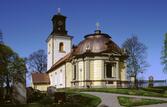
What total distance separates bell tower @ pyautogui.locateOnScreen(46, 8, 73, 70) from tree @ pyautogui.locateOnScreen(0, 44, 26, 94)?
31.7 meters

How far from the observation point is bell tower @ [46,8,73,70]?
229 ft

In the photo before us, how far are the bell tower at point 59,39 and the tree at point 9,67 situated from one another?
3167cm

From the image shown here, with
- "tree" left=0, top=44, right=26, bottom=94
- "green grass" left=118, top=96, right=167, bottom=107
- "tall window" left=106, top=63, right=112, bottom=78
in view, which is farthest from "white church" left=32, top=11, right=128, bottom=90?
"green grass" left=118, top=96, right=167, bottom=107

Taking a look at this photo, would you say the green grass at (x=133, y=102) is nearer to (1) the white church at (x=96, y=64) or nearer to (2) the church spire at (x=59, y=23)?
(1) the white church at (x=96, y=64)

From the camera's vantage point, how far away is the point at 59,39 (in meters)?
69.9

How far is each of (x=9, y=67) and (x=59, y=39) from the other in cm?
3586

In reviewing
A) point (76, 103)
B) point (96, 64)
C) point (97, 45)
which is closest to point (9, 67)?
point (76, 103)

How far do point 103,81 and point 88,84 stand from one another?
2.28 m

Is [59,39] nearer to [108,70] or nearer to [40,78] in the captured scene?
[40,78]

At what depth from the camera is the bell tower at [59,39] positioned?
69.7 m

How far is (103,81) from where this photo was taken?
47.5 metres

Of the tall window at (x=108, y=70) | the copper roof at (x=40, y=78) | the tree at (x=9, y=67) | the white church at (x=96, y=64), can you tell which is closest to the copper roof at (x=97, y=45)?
the white church at (x=96, y=64)

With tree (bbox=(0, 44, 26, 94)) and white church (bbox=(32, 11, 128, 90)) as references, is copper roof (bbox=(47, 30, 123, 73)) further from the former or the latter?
tree (bbox=(0, 44, 26, 94))

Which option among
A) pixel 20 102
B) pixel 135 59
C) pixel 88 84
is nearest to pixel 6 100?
pixel 20 102
